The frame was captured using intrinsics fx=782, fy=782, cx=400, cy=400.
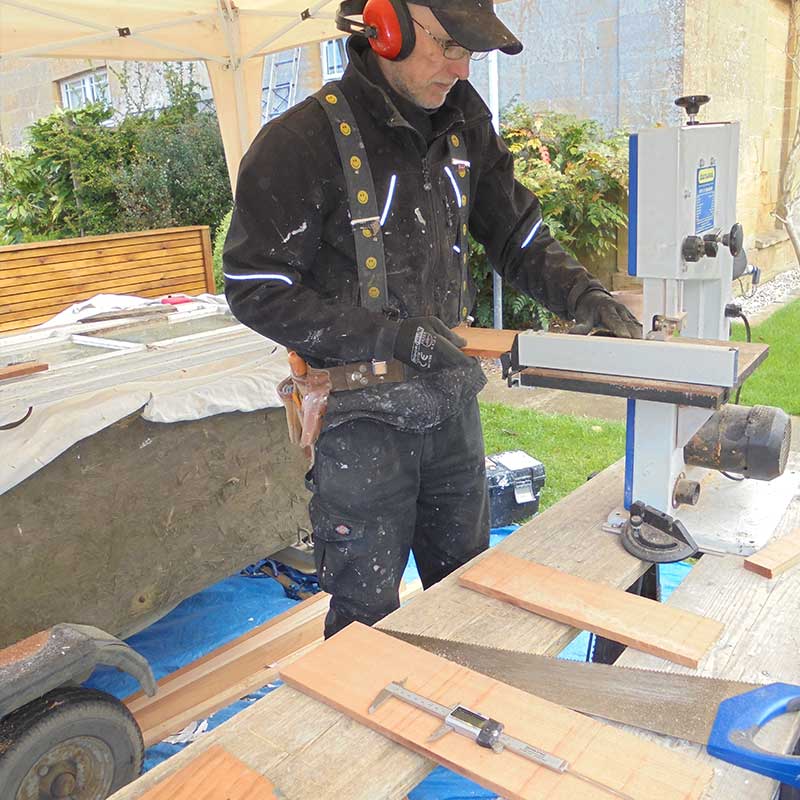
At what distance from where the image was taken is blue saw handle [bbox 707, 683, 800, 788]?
0.98 meters

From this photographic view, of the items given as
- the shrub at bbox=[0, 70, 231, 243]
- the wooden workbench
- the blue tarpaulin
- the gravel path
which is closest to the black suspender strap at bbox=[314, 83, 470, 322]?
the wooden workbench

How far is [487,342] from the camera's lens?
1896 mm

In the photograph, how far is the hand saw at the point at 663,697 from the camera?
1041 millimetres

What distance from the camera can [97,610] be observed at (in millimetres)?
2621

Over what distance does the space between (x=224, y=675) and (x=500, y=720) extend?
2.03 meters

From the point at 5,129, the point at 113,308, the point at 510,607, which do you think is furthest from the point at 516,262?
the point at 5,129

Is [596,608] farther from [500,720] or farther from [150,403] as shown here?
[150,403]

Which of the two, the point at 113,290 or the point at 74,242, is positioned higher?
the point at 74,242

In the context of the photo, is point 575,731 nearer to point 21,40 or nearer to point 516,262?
point 516,262

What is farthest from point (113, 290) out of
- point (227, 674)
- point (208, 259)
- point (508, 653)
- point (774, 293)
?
point (774, 293)

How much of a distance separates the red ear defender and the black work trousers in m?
0.84

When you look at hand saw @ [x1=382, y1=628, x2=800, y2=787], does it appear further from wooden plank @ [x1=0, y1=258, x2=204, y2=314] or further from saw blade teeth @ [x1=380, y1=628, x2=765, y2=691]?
wooden plank @ [x1=0, y1=258, x2=204, y2=314]

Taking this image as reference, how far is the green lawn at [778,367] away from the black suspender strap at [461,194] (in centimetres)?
350

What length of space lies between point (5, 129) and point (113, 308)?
Answer: 1168 cm
